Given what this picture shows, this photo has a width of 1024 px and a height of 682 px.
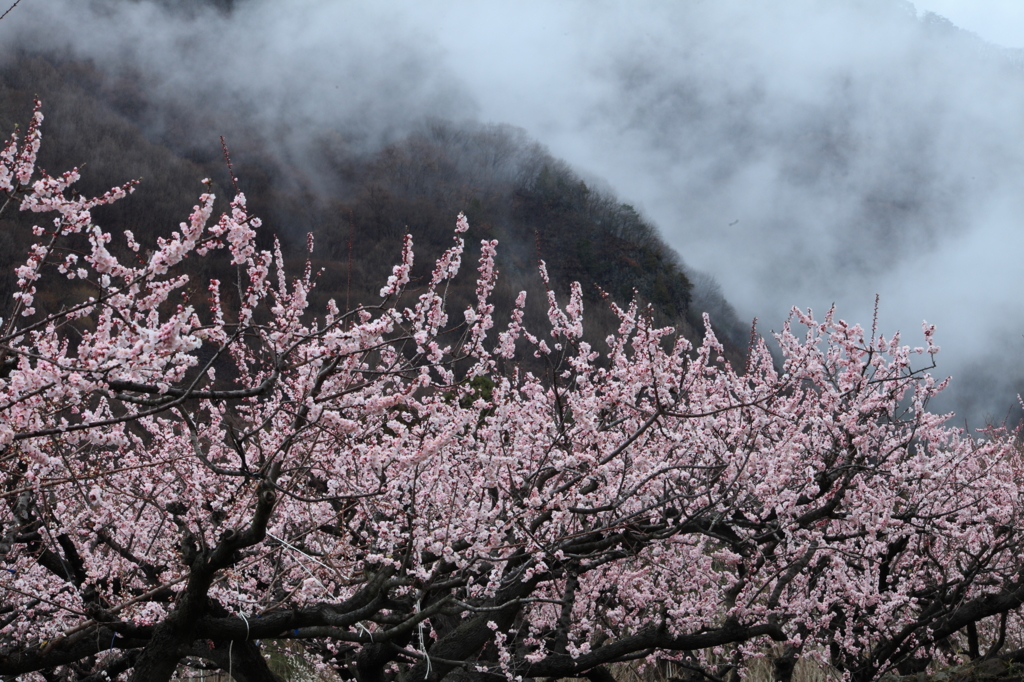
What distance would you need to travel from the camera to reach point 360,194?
44625mm

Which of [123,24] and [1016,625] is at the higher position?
[123,24]

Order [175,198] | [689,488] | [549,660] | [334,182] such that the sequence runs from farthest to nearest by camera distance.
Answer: [334,182] → [175,198] → [549,660] → [689,488]

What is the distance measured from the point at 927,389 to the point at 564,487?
454 centimetres

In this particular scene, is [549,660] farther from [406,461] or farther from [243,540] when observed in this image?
[243,540]

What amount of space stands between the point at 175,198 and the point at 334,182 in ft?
53.9

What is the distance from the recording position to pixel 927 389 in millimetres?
6477

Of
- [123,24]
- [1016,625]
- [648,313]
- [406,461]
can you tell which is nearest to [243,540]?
[406,461]

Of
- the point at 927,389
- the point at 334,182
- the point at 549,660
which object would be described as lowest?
the point at 549,660

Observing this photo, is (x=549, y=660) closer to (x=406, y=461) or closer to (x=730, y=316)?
(x=406, y=461)

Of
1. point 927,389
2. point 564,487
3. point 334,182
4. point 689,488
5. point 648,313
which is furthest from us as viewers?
point 334,182

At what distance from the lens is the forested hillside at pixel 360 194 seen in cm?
3044

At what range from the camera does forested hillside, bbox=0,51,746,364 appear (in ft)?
99.9

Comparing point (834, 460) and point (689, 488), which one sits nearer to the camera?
point (689, 488)

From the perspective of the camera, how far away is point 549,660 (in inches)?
187
